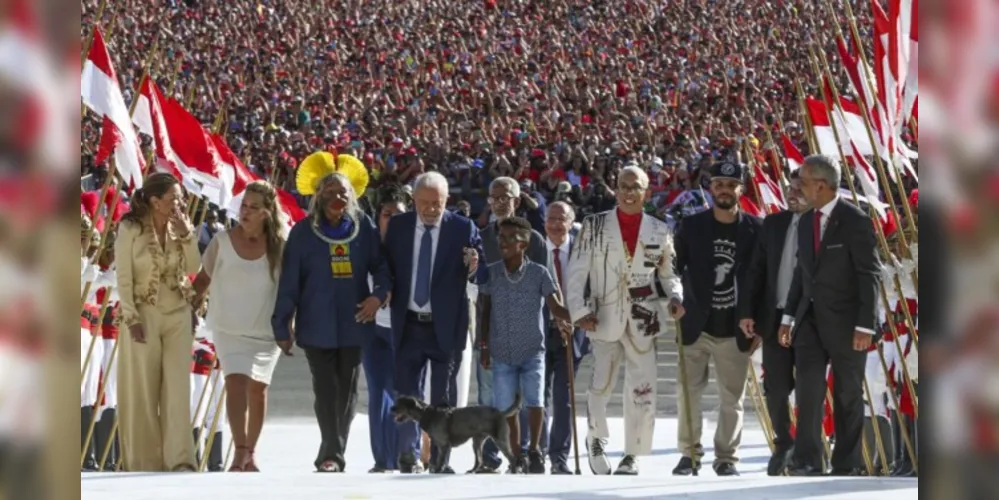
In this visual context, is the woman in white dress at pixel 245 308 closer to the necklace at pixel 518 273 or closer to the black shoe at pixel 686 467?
the necklace at pixel 518 273

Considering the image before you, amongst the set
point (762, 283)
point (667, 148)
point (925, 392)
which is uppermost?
point (667, 148)

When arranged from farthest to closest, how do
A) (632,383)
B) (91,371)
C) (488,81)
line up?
(488,81)
(91,371)
(632,383)

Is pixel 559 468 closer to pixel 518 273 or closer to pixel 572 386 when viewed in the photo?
pixel 572 386

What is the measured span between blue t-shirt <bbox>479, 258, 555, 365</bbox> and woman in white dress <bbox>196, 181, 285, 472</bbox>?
111 centimetres

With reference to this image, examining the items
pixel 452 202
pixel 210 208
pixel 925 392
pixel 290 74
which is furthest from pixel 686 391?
pixel 290 74

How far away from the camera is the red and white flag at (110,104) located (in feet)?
33.1

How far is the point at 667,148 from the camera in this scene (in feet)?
78.6

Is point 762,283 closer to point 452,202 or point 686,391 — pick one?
point 686,391

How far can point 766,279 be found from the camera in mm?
9281

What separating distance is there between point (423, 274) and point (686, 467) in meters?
1.71

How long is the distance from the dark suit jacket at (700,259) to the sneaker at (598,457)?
68 centimetres

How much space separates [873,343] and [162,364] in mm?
3404

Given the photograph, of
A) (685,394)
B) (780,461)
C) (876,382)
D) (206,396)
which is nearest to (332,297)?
(685,394)

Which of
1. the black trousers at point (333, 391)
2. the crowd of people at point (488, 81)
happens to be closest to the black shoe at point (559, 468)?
the black trousers at point (333, 391)
